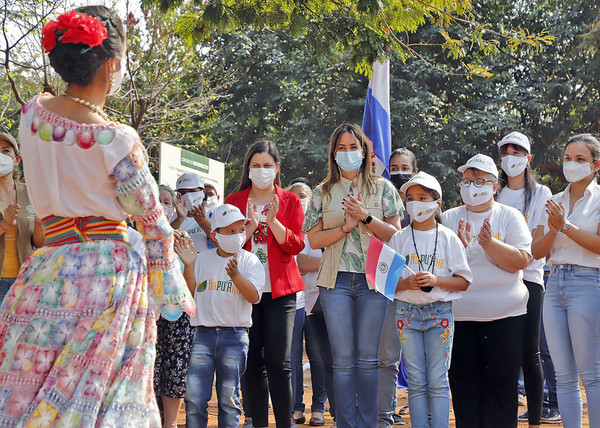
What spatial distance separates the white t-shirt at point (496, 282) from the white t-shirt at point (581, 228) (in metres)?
0.27

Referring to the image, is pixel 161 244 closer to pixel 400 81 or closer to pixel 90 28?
pixel 90 28

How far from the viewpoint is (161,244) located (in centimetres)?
362

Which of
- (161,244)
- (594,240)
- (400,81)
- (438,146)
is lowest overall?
(161,244)

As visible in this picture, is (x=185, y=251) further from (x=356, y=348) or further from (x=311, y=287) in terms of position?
(x=311, y=287)

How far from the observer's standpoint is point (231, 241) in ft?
22.0

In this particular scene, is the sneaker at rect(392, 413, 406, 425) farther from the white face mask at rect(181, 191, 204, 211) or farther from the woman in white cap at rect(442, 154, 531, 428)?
the white face mask at rect(181, 191, 204, 211)

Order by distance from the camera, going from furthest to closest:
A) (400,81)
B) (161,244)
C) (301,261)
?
1. (400,81)
2. (301,261)
3. (161,244)

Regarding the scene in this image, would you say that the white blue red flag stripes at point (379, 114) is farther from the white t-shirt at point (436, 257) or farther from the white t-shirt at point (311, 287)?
the white t-shirt at point (436, 257)

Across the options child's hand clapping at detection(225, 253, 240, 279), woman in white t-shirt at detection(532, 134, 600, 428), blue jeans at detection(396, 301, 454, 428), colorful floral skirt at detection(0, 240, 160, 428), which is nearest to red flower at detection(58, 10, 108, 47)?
colorful floral skirt at detection(0, 240, 160, 428)

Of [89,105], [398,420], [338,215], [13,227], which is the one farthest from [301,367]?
[89,105]

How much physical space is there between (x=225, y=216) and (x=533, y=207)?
108 inches

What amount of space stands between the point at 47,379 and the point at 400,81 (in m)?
18.5

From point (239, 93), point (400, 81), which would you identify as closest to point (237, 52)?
point (239, 93)

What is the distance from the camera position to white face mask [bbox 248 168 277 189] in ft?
23.1
